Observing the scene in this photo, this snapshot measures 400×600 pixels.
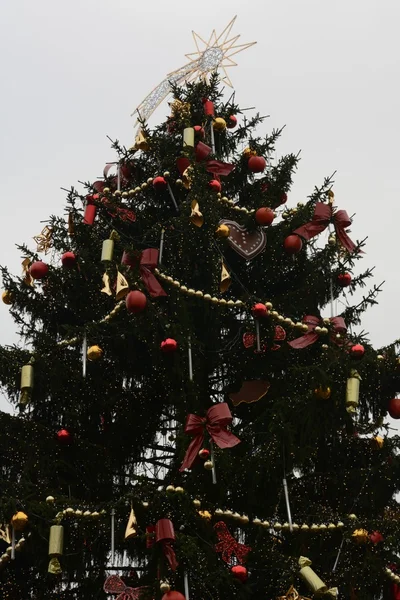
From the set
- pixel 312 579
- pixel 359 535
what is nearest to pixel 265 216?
pixel 359 535

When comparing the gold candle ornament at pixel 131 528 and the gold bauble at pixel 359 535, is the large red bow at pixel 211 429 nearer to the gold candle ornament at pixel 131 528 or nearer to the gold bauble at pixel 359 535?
the gold candle ornament at pixel 131 528

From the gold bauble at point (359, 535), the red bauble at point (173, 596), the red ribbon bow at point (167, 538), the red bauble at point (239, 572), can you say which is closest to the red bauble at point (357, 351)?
the gold bauble at point (359, 535)

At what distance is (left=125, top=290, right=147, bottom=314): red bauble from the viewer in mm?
6637

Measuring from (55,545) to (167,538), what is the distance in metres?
1.13

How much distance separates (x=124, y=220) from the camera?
908cm

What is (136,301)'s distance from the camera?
6.63 meters

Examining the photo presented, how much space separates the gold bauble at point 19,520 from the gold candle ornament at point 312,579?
7.46 feet

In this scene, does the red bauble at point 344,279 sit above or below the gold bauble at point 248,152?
below

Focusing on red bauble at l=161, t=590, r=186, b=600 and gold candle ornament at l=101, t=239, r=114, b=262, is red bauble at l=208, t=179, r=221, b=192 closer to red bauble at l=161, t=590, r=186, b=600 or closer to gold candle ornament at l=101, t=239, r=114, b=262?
gold candle ornament at l=101, t=239, r=114, b=262

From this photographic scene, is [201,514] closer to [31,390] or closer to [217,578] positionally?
[217,578]

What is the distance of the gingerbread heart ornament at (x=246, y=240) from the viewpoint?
8156 mm

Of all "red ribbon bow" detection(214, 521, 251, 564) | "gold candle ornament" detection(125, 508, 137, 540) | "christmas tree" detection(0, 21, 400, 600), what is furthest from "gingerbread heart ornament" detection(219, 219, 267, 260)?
"gold candle ornament" detection(125, 508, 137, 540)

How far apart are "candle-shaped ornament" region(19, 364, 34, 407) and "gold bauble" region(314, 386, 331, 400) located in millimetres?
2687

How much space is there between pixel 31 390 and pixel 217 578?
2544mm
